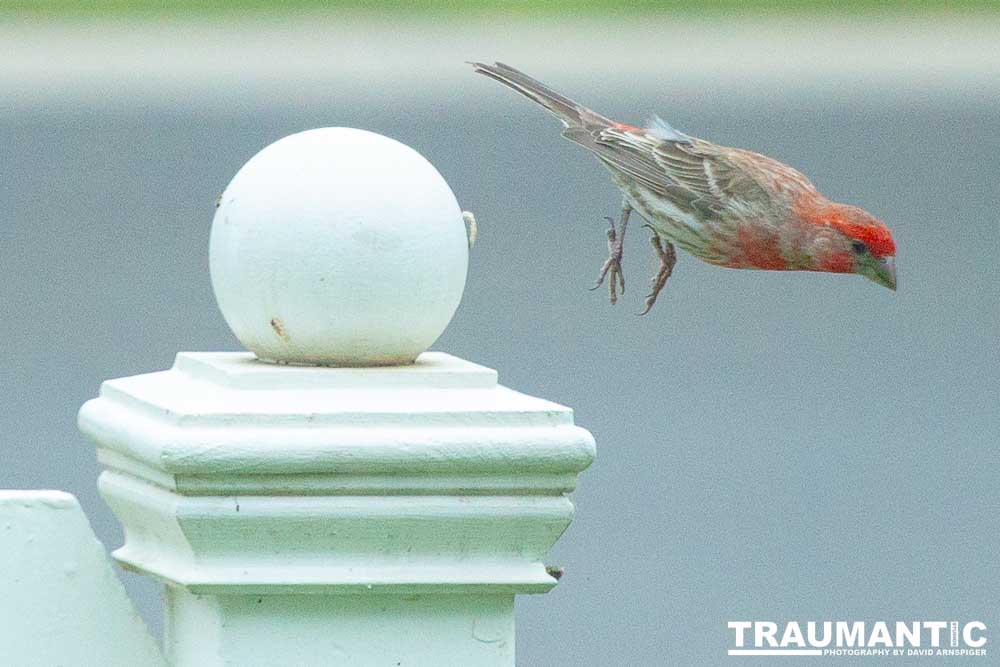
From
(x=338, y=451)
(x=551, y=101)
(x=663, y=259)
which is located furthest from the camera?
(x=551, y=101)

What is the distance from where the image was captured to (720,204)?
7090mm

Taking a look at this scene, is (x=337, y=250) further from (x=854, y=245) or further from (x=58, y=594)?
(x=854, y=245)

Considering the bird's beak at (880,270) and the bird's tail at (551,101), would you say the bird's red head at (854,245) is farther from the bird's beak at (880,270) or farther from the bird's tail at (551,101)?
the bird's tail at (551,101)

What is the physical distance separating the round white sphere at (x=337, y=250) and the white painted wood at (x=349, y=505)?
2.3 inches

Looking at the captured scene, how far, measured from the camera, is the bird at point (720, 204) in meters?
6.44

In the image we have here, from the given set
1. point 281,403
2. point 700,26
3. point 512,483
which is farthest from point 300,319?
point 700,26

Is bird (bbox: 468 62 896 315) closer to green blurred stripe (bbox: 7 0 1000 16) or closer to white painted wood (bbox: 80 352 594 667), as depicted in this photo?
white painted wood (bbox: 80 352 594 667)

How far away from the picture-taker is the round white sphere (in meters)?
2.56

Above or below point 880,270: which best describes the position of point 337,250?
below

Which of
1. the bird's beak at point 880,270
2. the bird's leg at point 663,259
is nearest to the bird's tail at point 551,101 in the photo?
the bird's leg at point 663,259

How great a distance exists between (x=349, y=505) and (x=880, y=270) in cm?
421

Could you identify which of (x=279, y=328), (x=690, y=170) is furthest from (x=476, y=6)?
(x=279, y=328)

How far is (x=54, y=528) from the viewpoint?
8.41ft

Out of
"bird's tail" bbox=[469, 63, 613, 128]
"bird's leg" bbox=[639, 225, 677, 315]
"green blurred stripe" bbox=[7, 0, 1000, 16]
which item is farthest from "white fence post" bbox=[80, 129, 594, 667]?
"green blurred stripe" bbox=[7, 0, 1000, 16]
